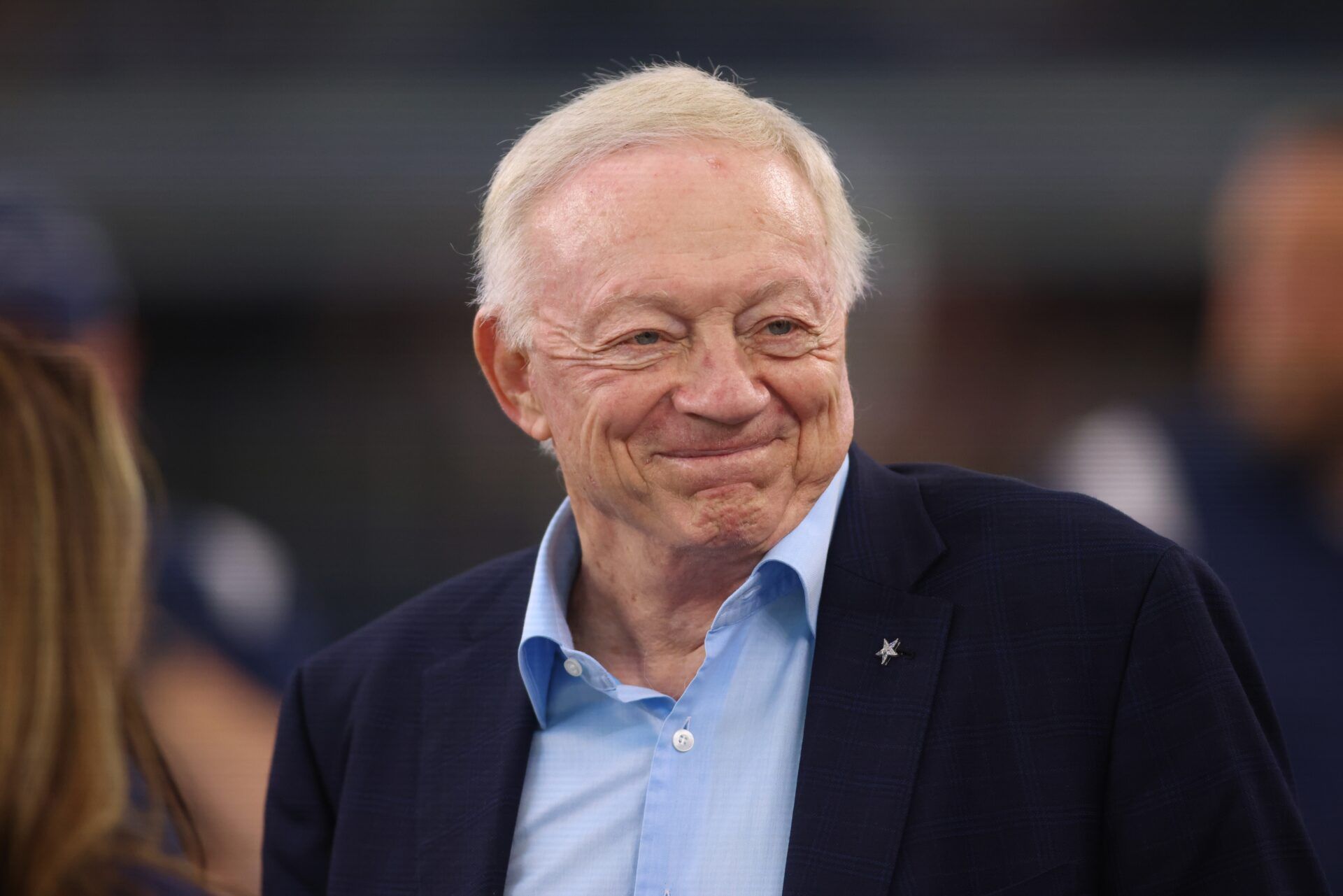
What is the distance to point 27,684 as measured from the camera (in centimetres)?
163

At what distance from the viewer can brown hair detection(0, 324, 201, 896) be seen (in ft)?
4.81

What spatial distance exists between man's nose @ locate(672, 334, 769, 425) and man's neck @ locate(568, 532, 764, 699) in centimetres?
15

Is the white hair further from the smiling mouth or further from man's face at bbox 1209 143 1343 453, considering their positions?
man's face at bbox 1209 143 1343 453

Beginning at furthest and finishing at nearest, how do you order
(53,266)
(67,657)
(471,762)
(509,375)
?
(53,266), (67,657), (509,375), (471,762)

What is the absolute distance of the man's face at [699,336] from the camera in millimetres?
1230

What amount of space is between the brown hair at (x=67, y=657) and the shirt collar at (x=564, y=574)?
518 mm

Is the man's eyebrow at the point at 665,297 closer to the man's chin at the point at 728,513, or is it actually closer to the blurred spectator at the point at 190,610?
the man's chin at the point at 728,513

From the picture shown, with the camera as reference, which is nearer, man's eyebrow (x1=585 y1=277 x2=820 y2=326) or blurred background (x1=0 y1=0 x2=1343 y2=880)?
man's eyebrow (x1=585 y1=277 x2=820 y2=326)

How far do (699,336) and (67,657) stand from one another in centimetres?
99

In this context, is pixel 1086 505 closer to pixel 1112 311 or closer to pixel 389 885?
pixel 389 885

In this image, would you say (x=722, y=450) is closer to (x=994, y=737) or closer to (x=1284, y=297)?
(x=994, y=737)

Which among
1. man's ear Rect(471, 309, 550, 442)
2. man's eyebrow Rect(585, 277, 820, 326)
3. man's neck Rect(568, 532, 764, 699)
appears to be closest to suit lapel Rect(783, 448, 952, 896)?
man's neck Rect(568, 532, 764, 699)

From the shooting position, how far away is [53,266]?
85.8 inches

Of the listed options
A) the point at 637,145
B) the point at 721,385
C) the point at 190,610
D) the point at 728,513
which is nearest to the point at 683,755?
the point at 728,513
